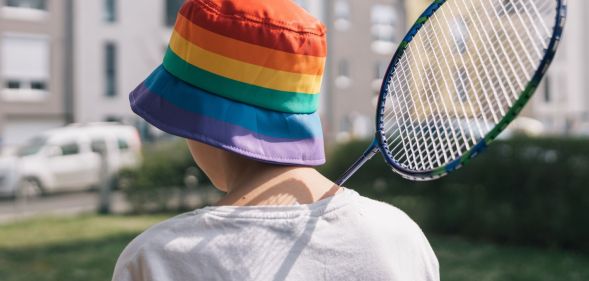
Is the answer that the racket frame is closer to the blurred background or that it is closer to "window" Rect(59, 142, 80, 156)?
the blurred background

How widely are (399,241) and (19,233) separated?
816cm

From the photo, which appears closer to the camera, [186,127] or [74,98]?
[186,127]

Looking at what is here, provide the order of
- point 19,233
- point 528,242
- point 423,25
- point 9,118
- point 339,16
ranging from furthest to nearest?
point 339,16
point 9,118
point 19,233
point 528,242
point 423,25

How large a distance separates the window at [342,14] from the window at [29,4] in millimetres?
11439

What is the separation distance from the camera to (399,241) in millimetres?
1316

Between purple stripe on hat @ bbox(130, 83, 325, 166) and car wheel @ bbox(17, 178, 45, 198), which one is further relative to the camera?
car wheel @ bbox(17, 178, 45, 198)

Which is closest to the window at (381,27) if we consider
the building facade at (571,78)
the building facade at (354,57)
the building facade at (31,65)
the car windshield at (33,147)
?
the building facade at (354,57)

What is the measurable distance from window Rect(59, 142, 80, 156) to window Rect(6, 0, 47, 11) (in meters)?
10.6

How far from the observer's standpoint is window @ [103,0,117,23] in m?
26.7

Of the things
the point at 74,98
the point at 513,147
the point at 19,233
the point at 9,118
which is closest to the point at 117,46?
the point at 74,98

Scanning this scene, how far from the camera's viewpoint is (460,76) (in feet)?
5.26

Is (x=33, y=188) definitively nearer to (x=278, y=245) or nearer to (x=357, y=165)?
(x=357, y=165)

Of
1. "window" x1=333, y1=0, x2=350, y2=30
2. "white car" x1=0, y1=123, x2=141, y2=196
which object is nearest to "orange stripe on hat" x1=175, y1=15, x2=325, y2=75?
"white car" x1=0, y1=123, x2=141, y2=196

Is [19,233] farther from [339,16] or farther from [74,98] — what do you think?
[339,16]
